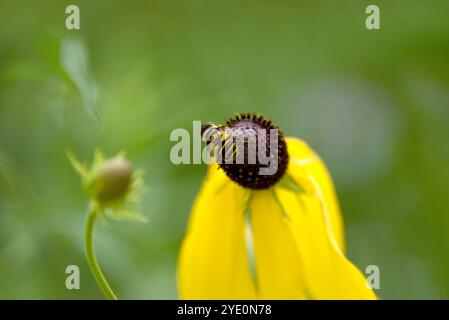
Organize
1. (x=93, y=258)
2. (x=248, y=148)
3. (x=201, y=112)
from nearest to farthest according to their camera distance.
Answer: (x=93, y=258), (x=248, y=148), (x=201, y=112)

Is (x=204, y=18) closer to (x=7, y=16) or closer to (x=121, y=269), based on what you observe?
(x=7, y=16)

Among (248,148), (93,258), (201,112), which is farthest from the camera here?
(201,112)

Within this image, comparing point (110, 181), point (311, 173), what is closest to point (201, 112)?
point (311, 173)

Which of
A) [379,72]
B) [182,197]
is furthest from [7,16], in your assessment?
[379,72]

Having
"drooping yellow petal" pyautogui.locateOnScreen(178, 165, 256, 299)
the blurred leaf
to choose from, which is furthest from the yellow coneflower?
the blurred leaf

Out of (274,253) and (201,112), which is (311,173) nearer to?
(274,253)

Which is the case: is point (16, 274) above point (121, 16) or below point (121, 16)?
below

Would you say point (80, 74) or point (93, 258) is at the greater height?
point (80, 74)
